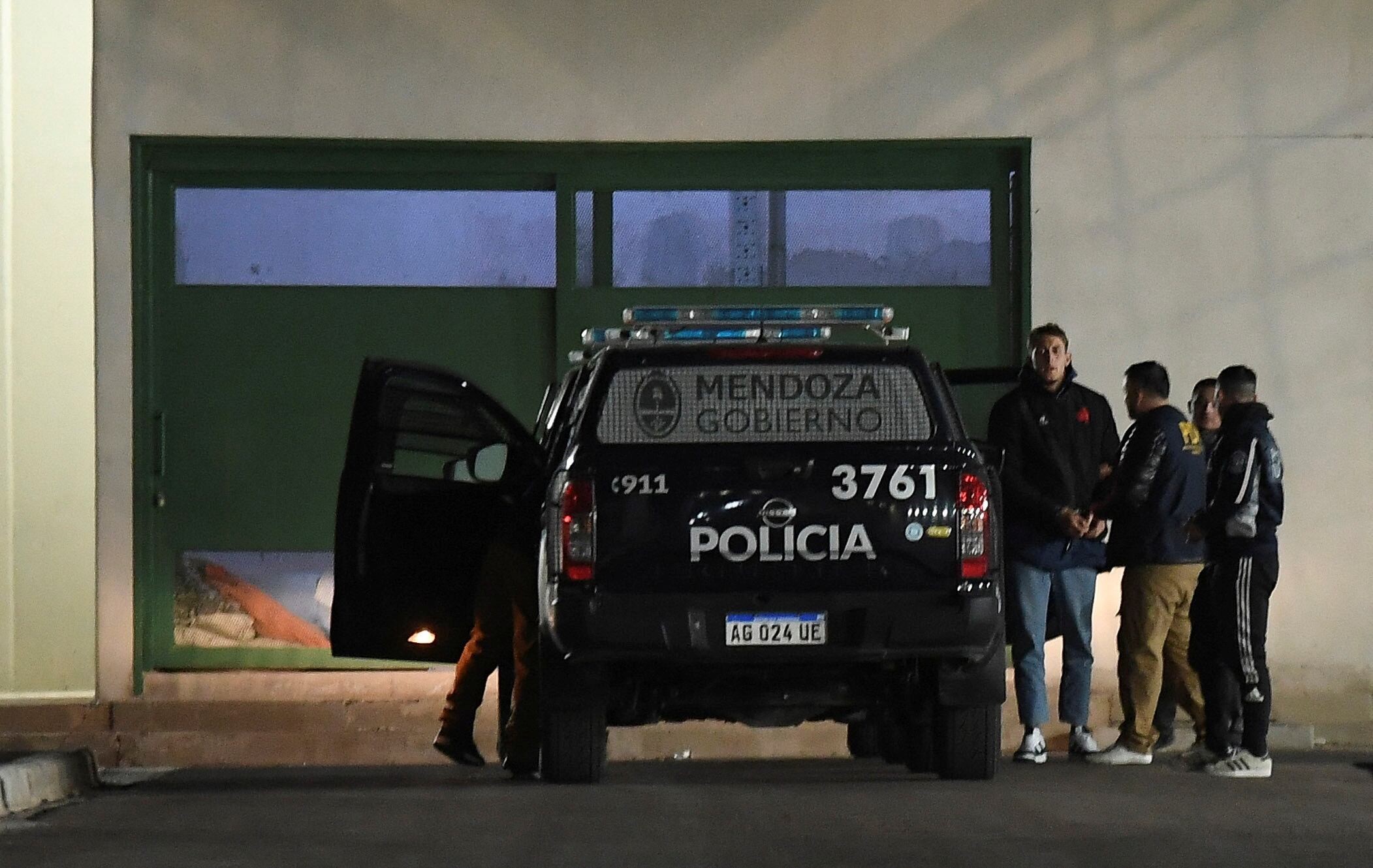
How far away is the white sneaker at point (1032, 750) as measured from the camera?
11219 millimetres

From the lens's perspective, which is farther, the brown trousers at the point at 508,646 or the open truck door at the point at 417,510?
the open truck door at the point at 417,510

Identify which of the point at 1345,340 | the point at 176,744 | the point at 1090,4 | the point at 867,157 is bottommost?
the point at 176,744

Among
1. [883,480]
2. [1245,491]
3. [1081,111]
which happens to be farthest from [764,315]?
[1081,111]

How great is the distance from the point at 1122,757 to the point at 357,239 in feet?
17.8

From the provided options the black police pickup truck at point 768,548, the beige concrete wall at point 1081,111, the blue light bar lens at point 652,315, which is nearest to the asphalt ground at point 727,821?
the black police pickup truck at point 768,548

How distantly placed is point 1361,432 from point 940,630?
5414 mm

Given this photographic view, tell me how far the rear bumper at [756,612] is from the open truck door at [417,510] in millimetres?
1408

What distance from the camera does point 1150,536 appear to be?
36.6ft

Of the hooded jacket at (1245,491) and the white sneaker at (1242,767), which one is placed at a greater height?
the hooded jacket at (1245,491)

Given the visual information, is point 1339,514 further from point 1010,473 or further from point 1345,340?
point 1010,473

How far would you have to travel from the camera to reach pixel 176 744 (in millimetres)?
12641

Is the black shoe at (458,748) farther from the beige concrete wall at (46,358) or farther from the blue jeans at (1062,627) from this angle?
the beige concrete wall at (46,358)

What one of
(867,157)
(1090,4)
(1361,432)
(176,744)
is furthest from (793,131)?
(176,744)

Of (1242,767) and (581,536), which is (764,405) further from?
(1242,767)
